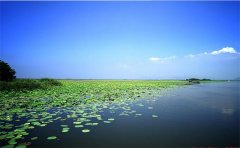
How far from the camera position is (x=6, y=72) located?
19312mm

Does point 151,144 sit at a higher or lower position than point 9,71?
lower

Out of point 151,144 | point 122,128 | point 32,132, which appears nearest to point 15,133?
point 32,132

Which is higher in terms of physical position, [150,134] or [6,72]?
[6,72]

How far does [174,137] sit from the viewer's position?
16.0 ft

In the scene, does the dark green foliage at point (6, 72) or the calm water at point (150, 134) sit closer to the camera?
the calm water at point (150, 134)

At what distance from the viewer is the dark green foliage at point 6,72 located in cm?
1891

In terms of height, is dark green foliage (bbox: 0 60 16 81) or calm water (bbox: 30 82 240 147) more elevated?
dark green foliage (bbox: 0 60 16 81)

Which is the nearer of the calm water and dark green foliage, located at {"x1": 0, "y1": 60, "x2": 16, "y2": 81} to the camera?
the calm water

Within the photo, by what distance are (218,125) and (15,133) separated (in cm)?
608

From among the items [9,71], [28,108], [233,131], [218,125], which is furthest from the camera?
[9,71]

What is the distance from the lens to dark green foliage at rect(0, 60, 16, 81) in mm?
18914

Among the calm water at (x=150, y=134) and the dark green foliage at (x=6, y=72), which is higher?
the dark green foliage at (x=6, y=72)

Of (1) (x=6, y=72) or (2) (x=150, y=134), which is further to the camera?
(1) (x=6, y=72)

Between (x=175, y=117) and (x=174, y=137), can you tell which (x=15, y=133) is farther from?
(x=175, y=117)
